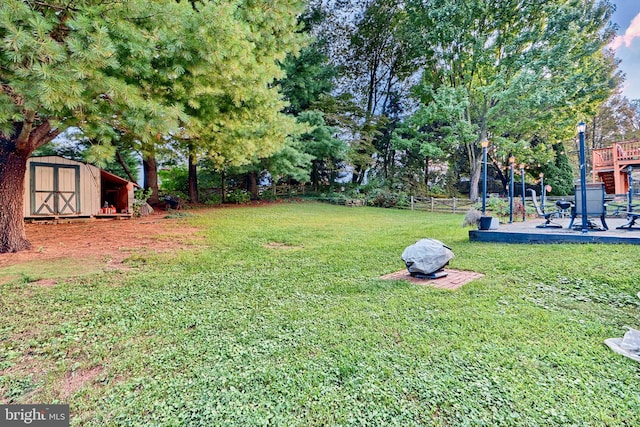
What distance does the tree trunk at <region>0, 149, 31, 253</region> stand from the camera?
510 centimetres

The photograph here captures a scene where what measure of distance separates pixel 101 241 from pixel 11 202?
1507mm

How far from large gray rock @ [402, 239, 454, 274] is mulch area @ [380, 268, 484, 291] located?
4.7 inches

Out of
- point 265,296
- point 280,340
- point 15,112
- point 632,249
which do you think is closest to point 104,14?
point 15,112

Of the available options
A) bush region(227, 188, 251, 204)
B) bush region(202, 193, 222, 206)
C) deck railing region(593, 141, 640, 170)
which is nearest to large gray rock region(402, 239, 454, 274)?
bush region(227, 188, 251, 204)

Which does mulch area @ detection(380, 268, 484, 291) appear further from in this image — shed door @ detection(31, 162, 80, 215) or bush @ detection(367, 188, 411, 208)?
bush @ detection(367, 188, 411, 208)

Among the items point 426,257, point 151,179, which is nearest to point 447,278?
point 426,257

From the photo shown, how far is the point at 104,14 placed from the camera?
10.9 feet

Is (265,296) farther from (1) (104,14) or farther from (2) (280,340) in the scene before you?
(1) (104,14)

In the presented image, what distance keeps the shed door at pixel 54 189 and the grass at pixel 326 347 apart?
704cm

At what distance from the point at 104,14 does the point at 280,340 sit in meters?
3.91

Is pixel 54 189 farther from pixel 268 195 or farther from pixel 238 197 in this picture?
pixel 268 195

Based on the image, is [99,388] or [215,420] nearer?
[215,420]

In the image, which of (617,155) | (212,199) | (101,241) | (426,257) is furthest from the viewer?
(212,199)

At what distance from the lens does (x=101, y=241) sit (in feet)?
20.4
